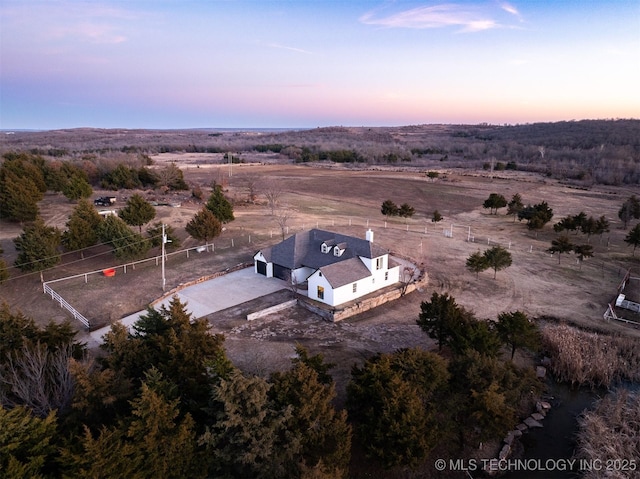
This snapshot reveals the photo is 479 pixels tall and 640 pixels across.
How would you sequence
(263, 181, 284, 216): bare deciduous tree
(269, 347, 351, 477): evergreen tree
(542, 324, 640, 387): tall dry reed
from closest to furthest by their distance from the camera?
(269, 347, 351, 477): evergreen tree
(542, 324, 640, 387): tall dry reed
(263, 181, 284, 216): bare deciduous tree

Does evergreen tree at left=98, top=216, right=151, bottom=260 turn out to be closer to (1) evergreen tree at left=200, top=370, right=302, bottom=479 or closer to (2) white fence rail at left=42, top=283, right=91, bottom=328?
(2) white fence rail at left=42, top=283, right=91, bottom=328

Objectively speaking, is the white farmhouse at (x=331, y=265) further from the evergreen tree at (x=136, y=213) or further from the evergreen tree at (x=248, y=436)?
the evergreen tree at (x=136, y=213)

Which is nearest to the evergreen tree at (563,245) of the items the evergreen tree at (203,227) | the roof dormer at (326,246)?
the roof dormer at (326,246)

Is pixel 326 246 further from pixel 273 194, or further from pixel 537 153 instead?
pixel 537 153

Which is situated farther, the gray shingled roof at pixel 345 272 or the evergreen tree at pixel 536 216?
→ the evergreen tree at pixel 536 216

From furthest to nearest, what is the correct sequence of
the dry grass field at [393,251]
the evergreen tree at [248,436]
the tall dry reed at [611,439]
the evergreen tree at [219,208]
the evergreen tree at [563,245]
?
the evergreen tree at [219,208] < the evergreen tree at [563,245] < the dry grass field at [393,251] < the tall dry reed at [611,439] < the evergreen tree at [248,436]

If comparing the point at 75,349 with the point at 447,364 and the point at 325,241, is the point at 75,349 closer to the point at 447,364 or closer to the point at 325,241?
the point at 447,364

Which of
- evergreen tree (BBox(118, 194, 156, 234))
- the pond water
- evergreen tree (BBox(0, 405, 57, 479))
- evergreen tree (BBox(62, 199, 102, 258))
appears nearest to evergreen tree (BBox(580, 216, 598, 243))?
the pond water
